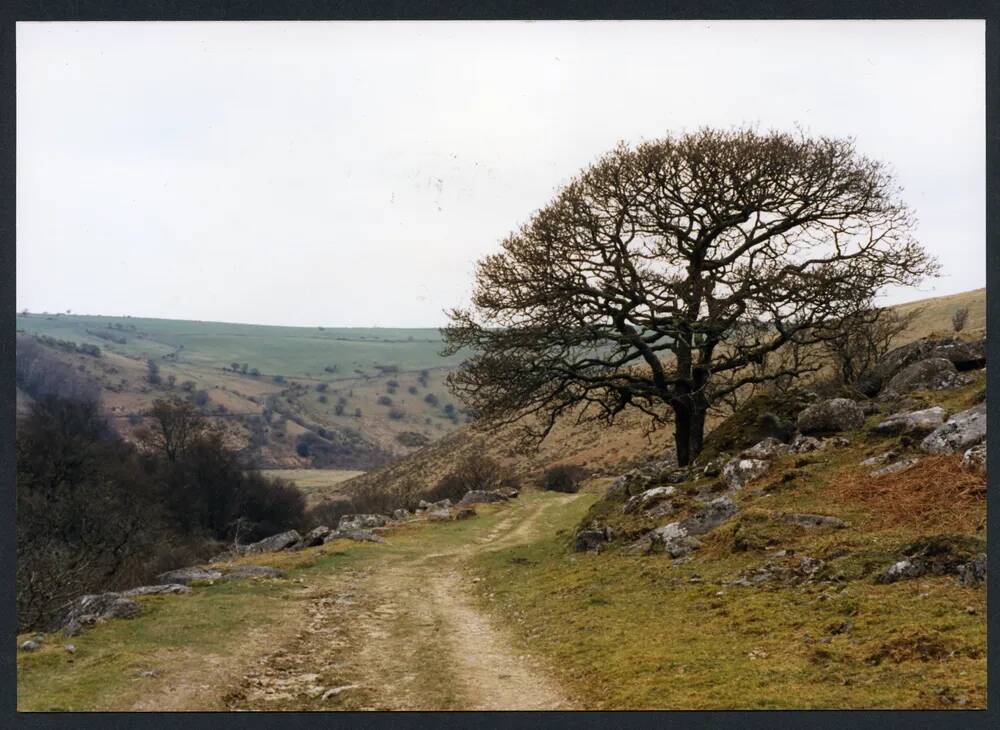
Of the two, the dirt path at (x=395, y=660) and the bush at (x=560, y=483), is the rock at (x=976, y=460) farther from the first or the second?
the bush at (x=560, y=483)

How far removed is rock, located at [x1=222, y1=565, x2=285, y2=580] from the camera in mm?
20316

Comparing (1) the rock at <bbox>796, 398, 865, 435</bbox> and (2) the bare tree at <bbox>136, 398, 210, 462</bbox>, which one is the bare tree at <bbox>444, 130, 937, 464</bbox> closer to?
(1) the rock at <bbox>796, 398, 865, 435</bbox>

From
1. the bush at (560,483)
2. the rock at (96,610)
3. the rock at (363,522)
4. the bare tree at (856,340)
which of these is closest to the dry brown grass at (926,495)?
the bare tree at (856,340)

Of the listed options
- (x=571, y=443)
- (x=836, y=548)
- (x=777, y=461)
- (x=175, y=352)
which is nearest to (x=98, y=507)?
(x=777, y=461)

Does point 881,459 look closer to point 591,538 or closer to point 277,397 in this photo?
point 591,538

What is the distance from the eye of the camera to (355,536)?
95.6ft

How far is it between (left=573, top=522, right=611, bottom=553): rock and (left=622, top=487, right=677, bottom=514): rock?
3.88 feet

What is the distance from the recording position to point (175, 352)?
637 ft

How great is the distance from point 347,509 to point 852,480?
5405 cm

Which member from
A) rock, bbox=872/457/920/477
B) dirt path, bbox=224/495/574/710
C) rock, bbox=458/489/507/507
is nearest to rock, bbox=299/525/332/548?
dirt path, bbox=224/495/574/710

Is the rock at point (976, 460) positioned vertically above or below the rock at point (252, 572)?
above

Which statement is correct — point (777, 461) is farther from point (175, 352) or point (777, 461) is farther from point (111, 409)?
point (175, 352)

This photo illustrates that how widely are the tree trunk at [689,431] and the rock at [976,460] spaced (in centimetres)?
1043

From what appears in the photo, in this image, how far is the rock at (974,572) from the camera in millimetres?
12078
